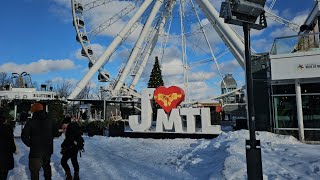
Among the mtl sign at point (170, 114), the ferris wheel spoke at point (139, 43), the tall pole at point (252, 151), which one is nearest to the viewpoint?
the tall pole at point (252, 151)

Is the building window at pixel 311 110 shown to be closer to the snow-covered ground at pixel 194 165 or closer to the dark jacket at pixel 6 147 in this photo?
the snow-covered ground at pixel 194 165

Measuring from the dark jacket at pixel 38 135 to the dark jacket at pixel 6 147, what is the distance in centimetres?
42

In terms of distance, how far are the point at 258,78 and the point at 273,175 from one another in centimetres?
1217

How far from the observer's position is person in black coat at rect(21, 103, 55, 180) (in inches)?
229

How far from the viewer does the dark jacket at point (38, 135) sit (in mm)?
5840

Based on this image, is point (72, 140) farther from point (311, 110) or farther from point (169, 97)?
point (169, 97)

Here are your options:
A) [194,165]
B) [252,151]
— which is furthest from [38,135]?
[194,165]

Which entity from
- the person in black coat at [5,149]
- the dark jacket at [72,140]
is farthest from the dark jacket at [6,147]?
the dark jacket at [72,140]

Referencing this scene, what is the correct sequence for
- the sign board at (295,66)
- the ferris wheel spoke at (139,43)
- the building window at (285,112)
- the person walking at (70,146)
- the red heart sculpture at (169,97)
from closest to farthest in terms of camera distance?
the person walking at (70,146)
the sign board at (295,66)
the building window at (285,112)
the red heart sculpture at (169,97)
the ferris wheel spoke at (139,43)

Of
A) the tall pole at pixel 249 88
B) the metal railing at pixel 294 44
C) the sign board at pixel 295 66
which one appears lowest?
the tall pole at pixel 249 88

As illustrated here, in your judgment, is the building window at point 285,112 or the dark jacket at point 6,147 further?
the building window at point 285,112

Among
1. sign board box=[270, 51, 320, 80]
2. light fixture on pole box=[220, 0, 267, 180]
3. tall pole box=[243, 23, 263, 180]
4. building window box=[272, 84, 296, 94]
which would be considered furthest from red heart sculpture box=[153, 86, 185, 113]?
tall pole box=[243, 23, 263, 180]

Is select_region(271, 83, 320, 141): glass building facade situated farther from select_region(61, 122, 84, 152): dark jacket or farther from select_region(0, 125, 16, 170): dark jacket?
select_region(0, 125, 16, 170): dark jacket

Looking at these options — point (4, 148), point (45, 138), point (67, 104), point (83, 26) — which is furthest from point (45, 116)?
point (67, 104)
